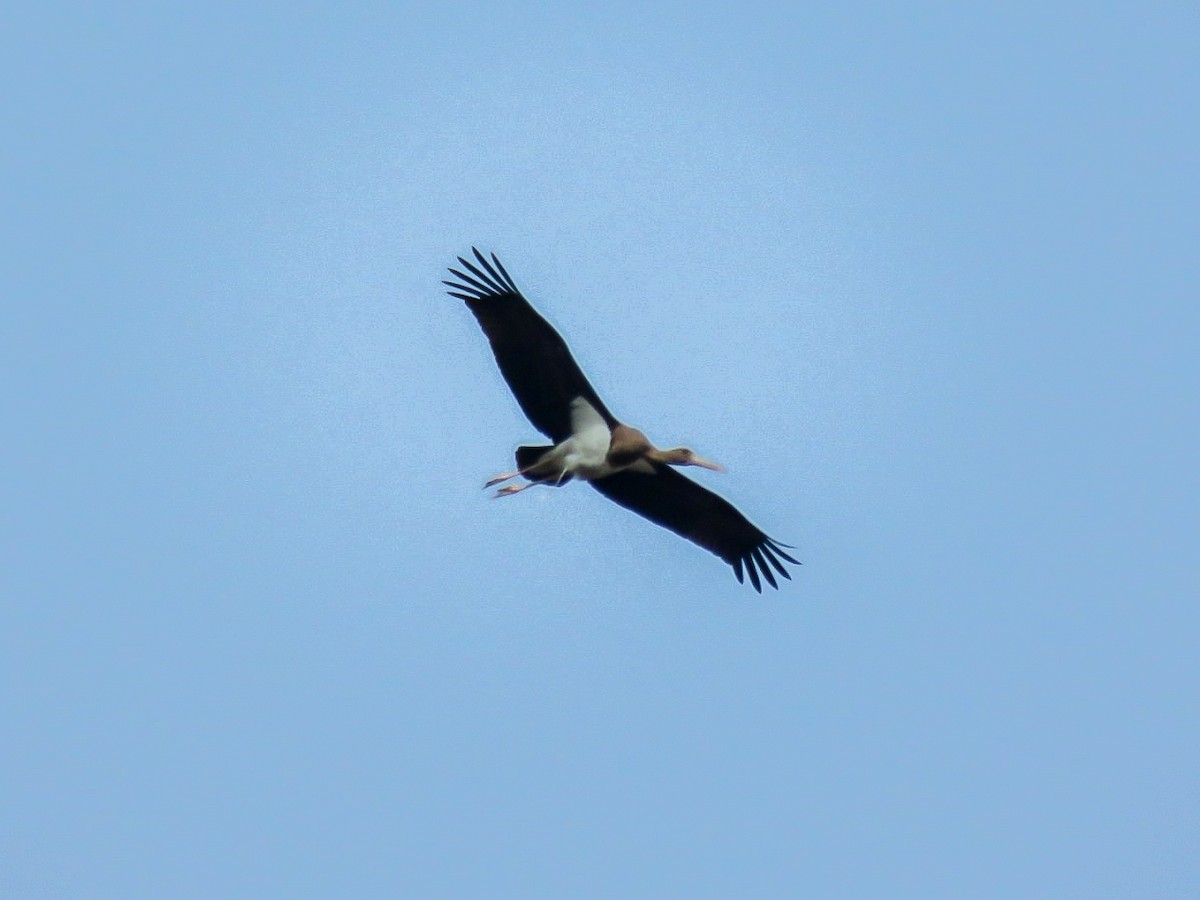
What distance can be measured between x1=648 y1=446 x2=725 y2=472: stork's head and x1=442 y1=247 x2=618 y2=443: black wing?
0.57 metres

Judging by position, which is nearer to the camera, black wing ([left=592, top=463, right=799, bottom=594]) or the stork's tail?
the stork's tail

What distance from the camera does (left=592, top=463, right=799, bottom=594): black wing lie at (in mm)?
15289

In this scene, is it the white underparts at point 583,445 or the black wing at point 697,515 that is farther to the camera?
the black wing at point 697,515

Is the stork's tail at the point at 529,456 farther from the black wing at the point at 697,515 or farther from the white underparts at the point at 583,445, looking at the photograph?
the black wing at the point at 697,515

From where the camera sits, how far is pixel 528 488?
588 inches

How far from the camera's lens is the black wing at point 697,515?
15.3 m

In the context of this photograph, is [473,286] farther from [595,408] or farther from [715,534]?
[715,534]

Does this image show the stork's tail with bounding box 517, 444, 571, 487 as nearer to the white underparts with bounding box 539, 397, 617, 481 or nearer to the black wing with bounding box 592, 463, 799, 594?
the white underparts with bounding box 539, 397, 617, 481

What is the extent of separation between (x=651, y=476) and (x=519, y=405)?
118 centimetres

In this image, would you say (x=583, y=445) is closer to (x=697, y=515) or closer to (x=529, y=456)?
(x=529, y=456)

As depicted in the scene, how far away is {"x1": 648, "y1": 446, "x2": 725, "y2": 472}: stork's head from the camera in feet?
49.5

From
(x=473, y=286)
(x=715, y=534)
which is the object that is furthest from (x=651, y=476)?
(x=473, y=286)

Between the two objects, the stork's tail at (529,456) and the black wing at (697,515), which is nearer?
the stork's tail at (529,456)

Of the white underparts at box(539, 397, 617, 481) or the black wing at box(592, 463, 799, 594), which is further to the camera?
the black wing at box(592, 463, 799, 594)
